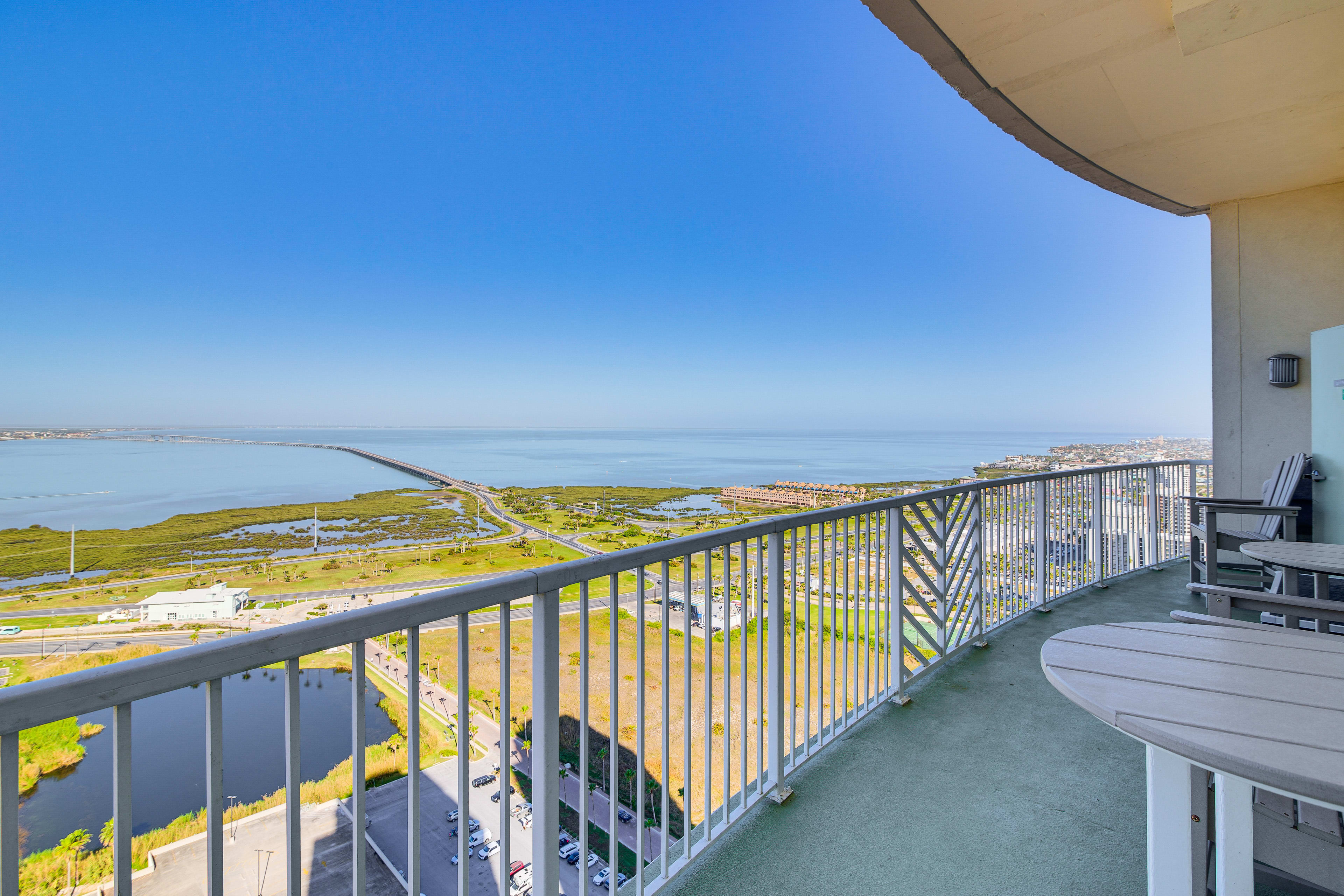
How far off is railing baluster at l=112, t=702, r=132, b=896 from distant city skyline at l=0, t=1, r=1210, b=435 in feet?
28.2

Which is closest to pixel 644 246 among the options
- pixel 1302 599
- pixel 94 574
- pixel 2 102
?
pixel 2 102

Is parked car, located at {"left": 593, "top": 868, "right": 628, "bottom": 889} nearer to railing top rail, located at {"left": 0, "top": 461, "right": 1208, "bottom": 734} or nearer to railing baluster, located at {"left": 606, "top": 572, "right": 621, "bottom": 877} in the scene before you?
railing baluster, located at {"left": 606, "top": 572, "right": 621, "bottom": 877}

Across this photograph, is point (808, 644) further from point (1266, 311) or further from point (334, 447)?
point (334, 447)

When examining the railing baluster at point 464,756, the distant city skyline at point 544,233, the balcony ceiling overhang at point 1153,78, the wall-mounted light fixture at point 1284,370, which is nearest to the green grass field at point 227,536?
the railing baluster at point 464,756

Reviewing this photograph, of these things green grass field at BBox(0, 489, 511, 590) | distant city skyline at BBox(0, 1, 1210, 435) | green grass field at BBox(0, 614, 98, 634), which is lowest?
green grass field at BBox(0, 614, 98, 634)

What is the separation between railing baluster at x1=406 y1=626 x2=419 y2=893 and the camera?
43.1 inches

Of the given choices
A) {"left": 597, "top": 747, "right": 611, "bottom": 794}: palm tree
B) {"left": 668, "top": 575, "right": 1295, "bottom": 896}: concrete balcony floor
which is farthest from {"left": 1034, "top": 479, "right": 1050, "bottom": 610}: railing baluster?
{"left": 597, "top": 747, "right": 611, "bottom": 794}: palm tree

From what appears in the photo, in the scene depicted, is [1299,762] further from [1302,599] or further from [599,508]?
[599,508]

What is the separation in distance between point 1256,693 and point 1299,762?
0.33 meters

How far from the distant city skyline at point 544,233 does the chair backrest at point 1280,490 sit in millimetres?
1500

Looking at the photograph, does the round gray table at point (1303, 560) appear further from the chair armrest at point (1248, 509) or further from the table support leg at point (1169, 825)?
the table support leg at point (1169, 825)

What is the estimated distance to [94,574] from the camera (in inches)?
275

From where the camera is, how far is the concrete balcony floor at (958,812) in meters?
1.80

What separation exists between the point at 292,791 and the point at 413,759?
0.25 meters
